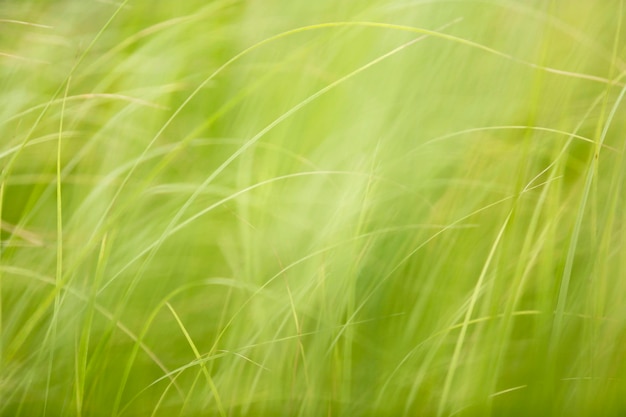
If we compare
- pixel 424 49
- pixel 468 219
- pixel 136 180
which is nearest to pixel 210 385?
pixel 136 180

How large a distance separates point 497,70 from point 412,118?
176 mm

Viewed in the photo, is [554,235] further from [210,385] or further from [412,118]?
[210,385]

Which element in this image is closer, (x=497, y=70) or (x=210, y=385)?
(x=210, y=385)

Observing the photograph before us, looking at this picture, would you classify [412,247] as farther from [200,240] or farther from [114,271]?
[114,271]

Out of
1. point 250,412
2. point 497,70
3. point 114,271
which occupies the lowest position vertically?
point 250,412

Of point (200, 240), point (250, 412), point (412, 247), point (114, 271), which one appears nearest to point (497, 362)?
point (412, 247)

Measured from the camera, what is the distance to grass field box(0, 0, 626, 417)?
860 mm

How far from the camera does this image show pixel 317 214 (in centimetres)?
92

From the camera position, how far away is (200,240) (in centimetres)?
93

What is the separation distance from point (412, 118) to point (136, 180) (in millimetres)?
468

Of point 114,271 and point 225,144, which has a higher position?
point 225,144

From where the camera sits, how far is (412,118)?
0.97 metres

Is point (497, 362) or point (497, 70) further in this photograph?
point (497, 70)

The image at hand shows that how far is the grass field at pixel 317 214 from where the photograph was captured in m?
0.86
